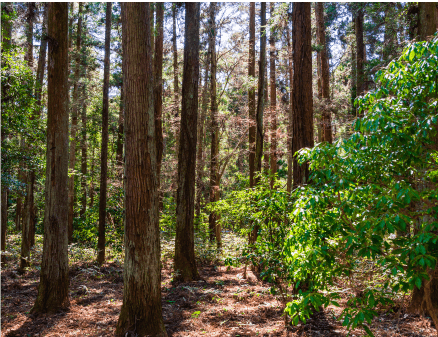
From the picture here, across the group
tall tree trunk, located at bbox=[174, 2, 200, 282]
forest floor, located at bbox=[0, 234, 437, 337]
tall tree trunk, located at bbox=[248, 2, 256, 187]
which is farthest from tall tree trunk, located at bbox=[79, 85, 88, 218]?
forest floor, located at bbox=[0, 234, 437, 337]

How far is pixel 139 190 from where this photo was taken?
4.12m

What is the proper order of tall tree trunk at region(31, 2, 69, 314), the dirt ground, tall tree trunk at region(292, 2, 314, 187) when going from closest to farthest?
1. the dirt ground
2. tall tree trunk at region(31, 2, 69, 314)
3. tall tree trunk at region(292, 2, 314, 187)

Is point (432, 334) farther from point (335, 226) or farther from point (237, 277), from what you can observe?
point (237, 277)

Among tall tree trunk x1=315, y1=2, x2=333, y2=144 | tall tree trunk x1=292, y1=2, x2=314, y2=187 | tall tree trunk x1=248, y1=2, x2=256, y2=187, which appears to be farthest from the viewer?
tall tree trunk x1=248, y1=2, x2=256, y2=187

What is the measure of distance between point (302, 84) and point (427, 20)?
244 centimetres

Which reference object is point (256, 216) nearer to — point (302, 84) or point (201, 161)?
point (302, 84)

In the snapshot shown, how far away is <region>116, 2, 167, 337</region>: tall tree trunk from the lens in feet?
13.5

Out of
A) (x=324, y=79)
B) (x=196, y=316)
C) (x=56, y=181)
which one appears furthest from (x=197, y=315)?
(x=324, y=79)

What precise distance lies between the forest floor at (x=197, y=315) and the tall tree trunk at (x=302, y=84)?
2511 mm

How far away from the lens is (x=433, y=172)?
118 inches

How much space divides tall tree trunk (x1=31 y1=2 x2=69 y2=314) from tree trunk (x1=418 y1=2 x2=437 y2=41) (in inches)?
262

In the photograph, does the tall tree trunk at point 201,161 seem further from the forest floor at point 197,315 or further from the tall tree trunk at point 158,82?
the forest floor at point 197,315

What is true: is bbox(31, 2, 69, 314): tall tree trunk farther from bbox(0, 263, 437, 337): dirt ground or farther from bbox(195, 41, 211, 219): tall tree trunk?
bbox(195, 41, 211, 219): tall tree trunk

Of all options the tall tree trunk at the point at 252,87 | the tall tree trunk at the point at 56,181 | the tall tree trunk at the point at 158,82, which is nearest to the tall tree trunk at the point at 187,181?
the tall tree trunk at the point at 56,181
